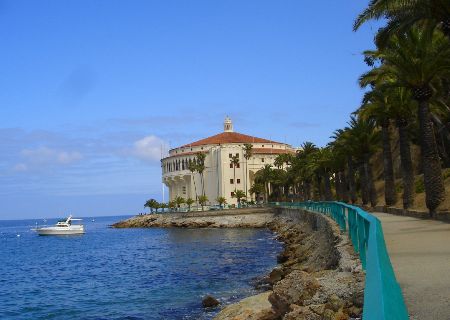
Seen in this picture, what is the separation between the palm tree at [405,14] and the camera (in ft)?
59.8

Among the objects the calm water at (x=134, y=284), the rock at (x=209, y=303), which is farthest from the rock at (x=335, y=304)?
the rock at (x=209, y=303)

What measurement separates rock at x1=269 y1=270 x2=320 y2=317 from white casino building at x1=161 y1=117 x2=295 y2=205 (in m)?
105

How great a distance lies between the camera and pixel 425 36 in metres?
22.9

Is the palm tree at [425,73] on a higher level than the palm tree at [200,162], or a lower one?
lower

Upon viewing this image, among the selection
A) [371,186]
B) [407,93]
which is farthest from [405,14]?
[371,186]

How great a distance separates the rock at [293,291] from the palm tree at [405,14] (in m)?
12.4

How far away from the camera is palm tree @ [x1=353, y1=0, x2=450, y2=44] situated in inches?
718

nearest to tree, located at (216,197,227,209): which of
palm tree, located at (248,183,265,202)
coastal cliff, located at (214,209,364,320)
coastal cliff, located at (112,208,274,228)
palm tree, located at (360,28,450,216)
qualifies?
palm tree, located at (248,183,265,202)

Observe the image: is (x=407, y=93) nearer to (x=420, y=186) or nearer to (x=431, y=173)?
(x=431, y=173)

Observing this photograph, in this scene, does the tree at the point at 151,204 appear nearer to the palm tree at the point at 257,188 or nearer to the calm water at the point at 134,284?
the palm tree at the point at 257,188

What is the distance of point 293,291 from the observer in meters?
10.2

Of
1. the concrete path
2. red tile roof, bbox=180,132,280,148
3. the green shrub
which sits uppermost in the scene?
red tile roof, bbox=180,132,280,148

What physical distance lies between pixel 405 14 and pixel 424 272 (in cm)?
1599

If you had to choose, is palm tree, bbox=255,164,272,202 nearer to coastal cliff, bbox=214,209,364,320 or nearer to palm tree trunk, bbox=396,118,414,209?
palm tree trunk, bbox=396,118,414,209
